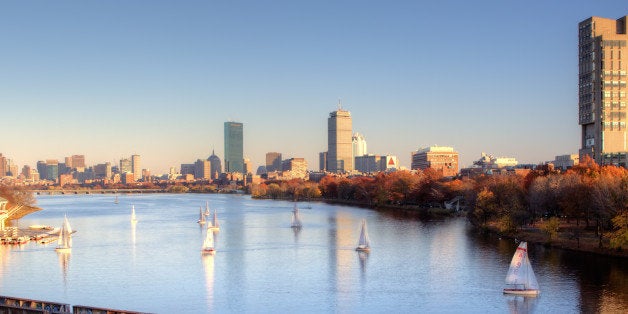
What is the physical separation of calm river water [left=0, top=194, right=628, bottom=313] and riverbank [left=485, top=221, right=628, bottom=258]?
135cm

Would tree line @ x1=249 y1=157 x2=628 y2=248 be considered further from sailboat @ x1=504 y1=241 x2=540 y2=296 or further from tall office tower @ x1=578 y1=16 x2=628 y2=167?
tall office tower @ x1=578 y1=16 x2=628 y2=167

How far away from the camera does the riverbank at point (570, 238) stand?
4826 cm

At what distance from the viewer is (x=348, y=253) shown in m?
53.6

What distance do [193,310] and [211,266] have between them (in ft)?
47.1

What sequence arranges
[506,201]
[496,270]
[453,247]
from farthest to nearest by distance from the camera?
[506,201], [453,247], [496,270]

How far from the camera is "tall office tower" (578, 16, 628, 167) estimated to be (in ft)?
291

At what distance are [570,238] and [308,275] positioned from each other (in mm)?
23627

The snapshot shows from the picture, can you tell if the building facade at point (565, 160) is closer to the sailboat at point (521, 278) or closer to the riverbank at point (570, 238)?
the riverbank at point (570, 238)

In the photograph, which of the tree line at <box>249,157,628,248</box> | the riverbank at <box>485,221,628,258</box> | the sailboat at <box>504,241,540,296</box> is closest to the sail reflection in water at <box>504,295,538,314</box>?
the sailboat at <box>504,241,540,296</box>

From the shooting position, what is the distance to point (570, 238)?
53.7 m

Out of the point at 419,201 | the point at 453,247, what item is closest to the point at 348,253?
the point at 453,247

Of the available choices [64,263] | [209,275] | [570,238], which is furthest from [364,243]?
[64,263]

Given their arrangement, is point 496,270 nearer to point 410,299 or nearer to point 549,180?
point 410,299

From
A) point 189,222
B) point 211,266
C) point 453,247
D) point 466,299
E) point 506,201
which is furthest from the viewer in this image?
point 189,222
